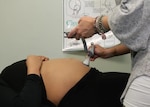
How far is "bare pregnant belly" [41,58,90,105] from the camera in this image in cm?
129

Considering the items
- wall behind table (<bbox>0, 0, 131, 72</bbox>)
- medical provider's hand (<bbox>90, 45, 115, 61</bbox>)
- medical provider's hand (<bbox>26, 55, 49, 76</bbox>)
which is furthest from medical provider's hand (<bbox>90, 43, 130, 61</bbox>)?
wall behind table (<bbox>0, 0, 131, 72</bbox>)

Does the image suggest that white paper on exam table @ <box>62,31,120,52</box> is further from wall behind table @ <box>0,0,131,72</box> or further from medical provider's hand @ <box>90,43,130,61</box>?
medical provider's hand @ <box>90,43,130,61</box>

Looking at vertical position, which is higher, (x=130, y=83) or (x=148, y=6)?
(x=148, y=6)

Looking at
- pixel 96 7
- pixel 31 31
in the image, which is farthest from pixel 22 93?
pixel 96 7

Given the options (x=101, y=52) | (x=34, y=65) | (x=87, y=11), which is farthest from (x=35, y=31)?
(x=101, y=52)

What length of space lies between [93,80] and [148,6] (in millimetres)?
642

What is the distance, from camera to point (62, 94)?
4.21ft

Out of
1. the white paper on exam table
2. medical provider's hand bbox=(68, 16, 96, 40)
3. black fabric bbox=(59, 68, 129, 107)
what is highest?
medical provider's hand bbox=(68, 16, 96, 40)

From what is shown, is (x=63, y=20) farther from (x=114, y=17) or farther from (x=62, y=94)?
(x=114, y=17)

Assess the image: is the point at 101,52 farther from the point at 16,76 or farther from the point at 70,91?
the point at 16,76

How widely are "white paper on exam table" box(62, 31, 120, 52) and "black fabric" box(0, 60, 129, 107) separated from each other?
1.23 feet

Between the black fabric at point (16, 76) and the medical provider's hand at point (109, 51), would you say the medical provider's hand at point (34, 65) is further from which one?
the medical provider's hand at point (109, 51)

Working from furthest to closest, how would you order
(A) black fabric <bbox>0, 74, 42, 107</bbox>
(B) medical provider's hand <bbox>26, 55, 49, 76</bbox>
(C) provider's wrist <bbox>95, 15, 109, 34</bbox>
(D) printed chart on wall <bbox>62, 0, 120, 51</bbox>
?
1. (D) printed chart on wall <bbox>62, 0, 120, 51</bbox>
2. (B) medical provider's hand <bbox>26, 55, 49, 76</bbox>
3. (A) black fabric <bbox>0, 74, 42, 107</bbox>
4. (C) provider's wrist <bbox>95, 15, 109, 34</bbox>

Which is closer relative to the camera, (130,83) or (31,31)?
(130,83)
